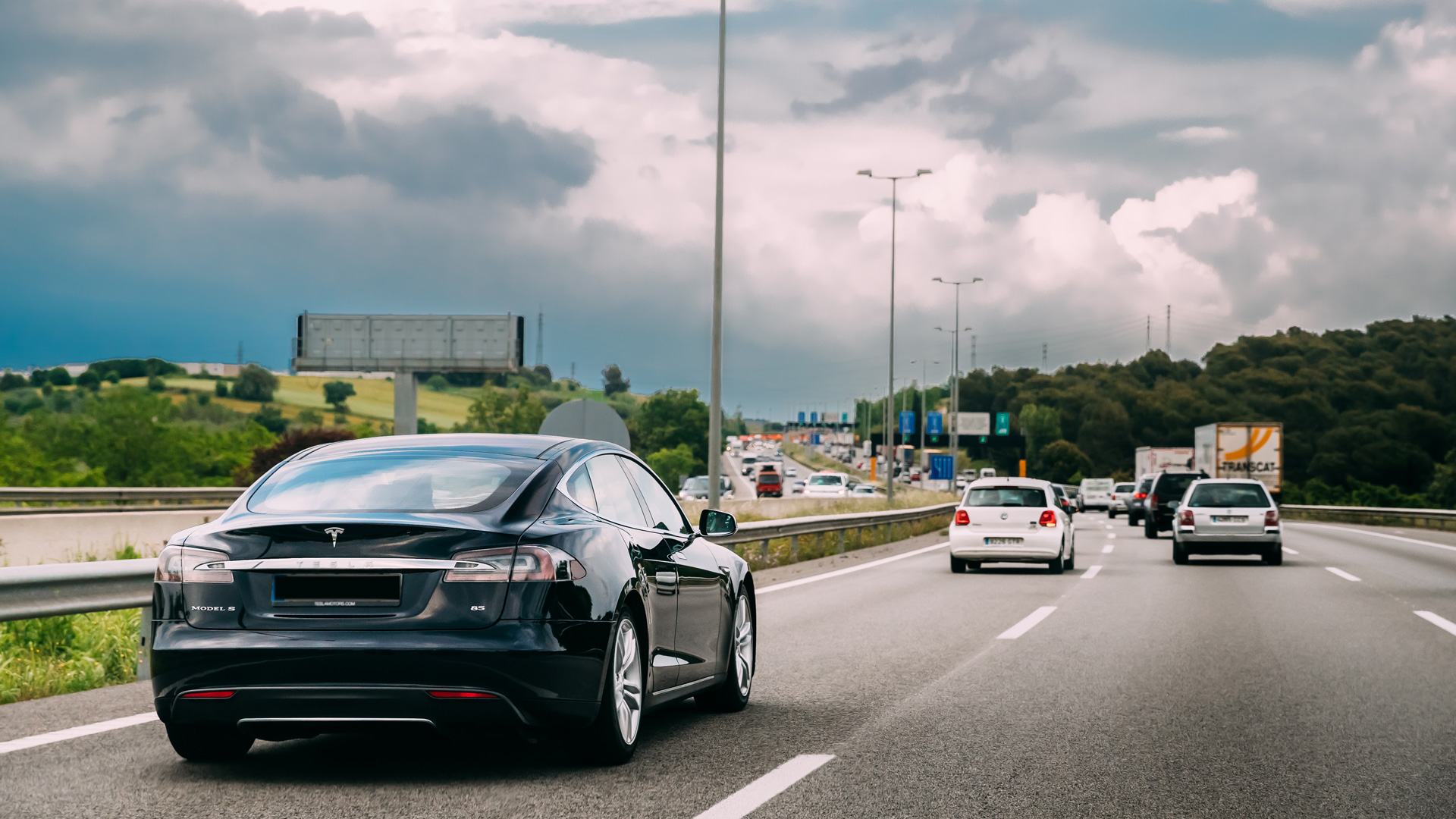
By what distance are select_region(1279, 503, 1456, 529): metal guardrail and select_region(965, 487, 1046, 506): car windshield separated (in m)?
25.1

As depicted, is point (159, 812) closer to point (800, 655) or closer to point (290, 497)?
point (290, 497)

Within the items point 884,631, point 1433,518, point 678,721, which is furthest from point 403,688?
point 1433,518

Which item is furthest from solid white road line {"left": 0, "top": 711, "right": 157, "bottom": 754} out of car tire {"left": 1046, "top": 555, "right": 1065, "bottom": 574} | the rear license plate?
car tire {"left": 1046, "top": 555, "right": 1065, "bottom": 574}

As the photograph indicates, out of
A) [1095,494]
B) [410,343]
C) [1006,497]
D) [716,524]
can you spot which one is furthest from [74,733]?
[1095,494]

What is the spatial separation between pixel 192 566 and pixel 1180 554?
21373mm

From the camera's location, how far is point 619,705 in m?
6.34

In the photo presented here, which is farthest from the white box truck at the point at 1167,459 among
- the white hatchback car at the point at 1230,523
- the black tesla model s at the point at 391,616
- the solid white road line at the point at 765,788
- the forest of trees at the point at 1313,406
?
the black tesla model s at the point at 391,616

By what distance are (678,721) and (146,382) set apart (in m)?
144

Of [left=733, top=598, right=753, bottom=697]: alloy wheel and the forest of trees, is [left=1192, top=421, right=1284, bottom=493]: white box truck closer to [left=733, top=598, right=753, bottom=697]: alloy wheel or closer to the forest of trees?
[left=733, top=598, right=753, bottom=697]: alloy wheel

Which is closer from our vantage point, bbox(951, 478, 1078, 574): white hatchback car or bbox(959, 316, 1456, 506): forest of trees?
bbox(951, 478, 1078, 574): white hatchback car

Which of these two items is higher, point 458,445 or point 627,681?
point 458,445

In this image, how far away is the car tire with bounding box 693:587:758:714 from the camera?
816 cm

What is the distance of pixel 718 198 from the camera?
24531mm

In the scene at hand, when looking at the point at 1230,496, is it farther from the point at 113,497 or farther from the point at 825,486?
the point at 825,486
